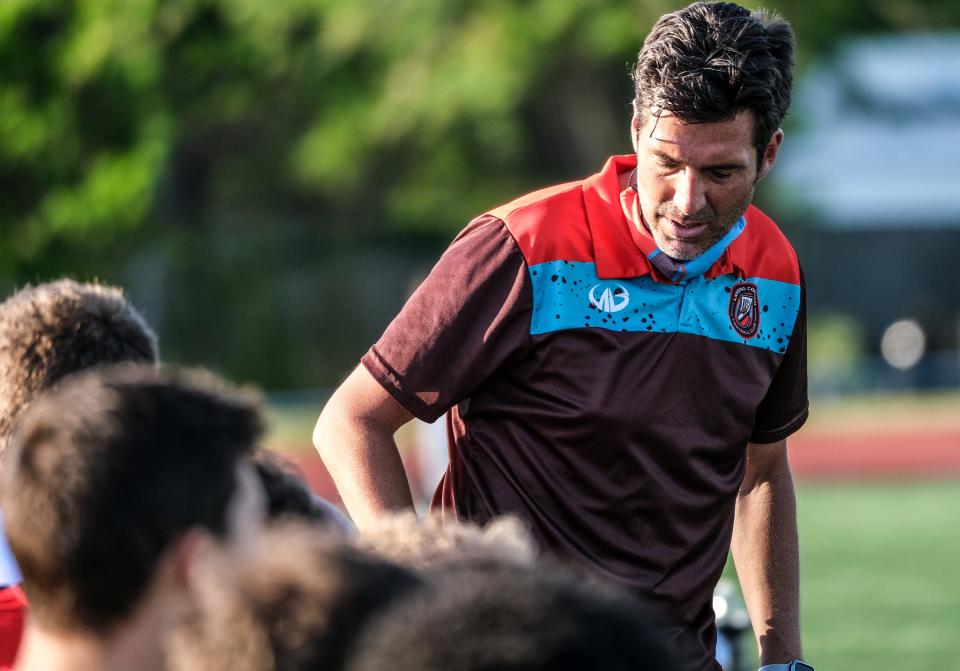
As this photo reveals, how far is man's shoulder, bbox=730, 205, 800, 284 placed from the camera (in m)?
3.38

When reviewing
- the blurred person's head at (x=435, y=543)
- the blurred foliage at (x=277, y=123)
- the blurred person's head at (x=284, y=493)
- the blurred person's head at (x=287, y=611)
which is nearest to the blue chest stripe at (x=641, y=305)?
the blurred person's head at (x=284, y=493)

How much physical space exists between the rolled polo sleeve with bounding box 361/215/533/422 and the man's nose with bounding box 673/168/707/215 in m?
0.34

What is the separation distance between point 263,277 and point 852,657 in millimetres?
19505

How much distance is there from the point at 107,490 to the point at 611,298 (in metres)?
1.60

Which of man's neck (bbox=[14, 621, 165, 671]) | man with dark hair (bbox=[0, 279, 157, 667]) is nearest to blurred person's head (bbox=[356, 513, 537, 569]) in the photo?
man's neck (bbox=[14, 621, 165, 671])

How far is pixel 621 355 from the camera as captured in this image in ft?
10.4

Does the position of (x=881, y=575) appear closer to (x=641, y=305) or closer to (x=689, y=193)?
(x=641, y=305)

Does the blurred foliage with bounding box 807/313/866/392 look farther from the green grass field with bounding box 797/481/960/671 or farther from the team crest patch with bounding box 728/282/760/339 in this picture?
the team crest patch with bounding box 728/282/760/339

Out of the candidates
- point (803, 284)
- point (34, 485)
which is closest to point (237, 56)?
point (803, 284)

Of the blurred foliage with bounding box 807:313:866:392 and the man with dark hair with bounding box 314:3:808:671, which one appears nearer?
the man with dark hair with bounding box 314:3:808:671

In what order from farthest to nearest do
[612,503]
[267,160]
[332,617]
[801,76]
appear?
[267,160] → [801,76] → [612,503] → [332,617]

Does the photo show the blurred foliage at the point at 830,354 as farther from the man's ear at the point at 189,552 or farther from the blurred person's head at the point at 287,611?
the blurred person's head at the point at 287,611

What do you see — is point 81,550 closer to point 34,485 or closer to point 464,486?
point 34,485

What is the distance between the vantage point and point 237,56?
587 inches
